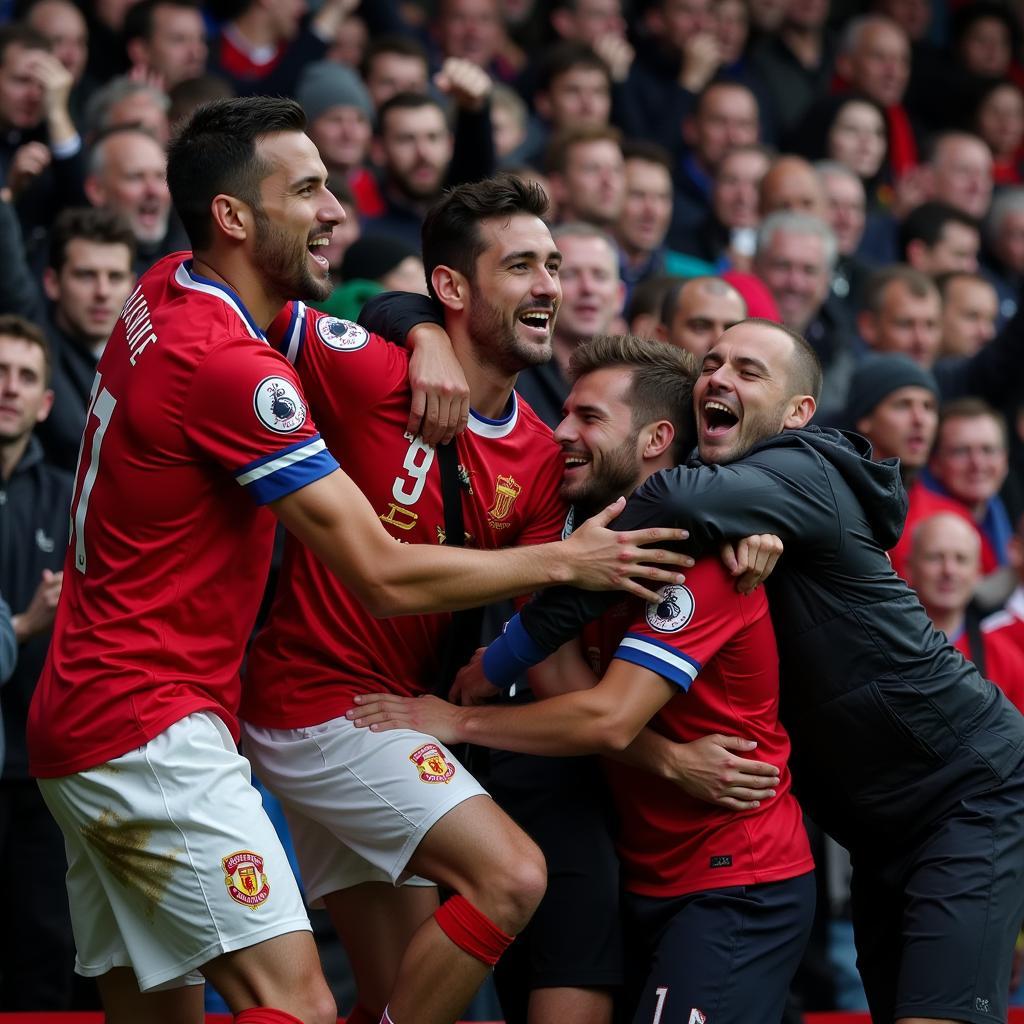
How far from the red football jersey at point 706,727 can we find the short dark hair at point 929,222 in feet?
20.4

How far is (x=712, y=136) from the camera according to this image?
10312 mm

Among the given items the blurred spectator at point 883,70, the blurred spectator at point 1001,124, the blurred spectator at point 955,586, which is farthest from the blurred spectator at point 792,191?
the blurred spectator at point 1001,124

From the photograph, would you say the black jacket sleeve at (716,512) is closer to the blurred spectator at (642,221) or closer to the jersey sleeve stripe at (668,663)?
the jersey sleeve stripe at (668,663)

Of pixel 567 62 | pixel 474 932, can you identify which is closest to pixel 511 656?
pixel 474 932

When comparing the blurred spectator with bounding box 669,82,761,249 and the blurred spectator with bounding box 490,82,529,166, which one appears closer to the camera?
the blurred spectator with bounding box 490,82,529,166

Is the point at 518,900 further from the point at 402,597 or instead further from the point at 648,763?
the point at 402,597

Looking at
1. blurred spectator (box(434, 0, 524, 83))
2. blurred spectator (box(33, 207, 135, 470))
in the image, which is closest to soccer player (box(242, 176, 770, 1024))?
blurred spectator (box(33, 207, 135, 470))

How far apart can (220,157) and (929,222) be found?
22.0 feet

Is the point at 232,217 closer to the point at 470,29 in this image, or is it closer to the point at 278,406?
the point at 278,406

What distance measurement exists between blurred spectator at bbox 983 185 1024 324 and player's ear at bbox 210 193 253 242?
23.5 feet

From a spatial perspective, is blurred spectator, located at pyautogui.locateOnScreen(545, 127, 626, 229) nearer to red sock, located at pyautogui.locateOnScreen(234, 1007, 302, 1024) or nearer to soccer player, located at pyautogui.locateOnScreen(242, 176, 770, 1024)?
soccer player, located at pyautogui.locateOnScreen(242, 176, 770, 1024)

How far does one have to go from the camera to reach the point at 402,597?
4152 millimetres

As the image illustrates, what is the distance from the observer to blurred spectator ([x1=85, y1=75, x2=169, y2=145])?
8156mm

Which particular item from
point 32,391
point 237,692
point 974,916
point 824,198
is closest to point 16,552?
point 32,391
